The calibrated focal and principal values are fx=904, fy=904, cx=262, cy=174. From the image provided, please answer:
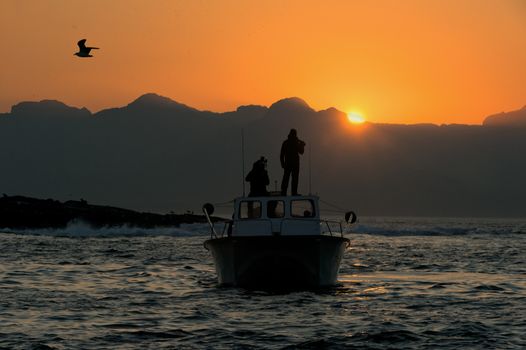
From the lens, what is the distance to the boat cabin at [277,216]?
2859cm

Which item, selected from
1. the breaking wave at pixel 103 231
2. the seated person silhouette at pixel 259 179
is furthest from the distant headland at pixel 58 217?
the seated person silhouette at pixel 259 179

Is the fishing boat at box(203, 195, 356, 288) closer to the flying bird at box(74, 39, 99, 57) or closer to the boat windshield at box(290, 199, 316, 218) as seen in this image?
the boat windshield at box(290, 199, 316, 218)

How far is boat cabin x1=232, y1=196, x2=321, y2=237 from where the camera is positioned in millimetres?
28594

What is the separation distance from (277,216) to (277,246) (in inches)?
78.8

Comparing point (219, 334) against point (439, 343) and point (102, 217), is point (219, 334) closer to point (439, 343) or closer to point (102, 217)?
point (439, 343)

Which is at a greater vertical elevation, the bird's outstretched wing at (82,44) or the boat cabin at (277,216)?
the bird's outstretched wing at (82,44)

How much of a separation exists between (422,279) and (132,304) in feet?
46.4

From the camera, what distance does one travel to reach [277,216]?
28859mm

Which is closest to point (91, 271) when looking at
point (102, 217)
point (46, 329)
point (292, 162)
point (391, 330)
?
point (292, 162)

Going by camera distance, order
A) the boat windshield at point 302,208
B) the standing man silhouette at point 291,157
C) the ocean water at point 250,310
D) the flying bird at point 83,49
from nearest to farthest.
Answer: the ocean water at point 250,310, the boat windshield at point 302,208, the standing man silhouette at point 291,157, the flying bird at point 83,49

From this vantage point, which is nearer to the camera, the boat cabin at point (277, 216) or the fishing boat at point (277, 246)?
the fishing boat at point (277, 246)

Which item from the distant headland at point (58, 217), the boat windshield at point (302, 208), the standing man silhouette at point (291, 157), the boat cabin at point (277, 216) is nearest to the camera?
the boat cabin at point (277, 216)

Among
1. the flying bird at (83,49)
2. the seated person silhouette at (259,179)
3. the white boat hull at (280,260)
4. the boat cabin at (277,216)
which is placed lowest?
the white boat hull at (280,260)

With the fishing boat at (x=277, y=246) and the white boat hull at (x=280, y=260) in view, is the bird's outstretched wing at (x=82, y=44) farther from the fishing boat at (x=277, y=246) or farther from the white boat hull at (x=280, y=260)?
the white boat hull at (x=280, y=260)
